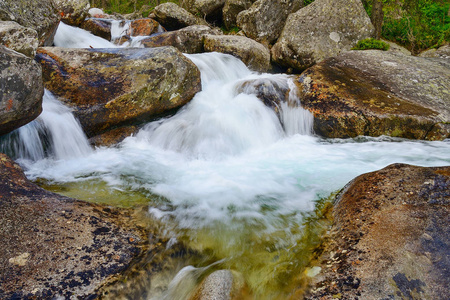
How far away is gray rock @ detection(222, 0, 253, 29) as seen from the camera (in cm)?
1681

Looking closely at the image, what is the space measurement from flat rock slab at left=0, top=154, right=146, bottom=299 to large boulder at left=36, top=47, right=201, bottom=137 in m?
2.50

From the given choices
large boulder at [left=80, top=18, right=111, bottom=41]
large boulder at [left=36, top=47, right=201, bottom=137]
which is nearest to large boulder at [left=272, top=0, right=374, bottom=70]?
large boulder at [left=36, top=47, right=201, bottom=137]

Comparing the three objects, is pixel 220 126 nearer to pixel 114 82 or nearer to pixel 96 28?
pixel 114 82

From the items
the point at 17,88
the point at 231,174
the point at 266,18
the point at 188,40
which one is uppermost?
the point at 266,18

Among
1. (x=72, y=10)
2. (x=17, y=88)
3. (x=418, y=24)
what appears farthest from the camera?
(x=418, y=24)

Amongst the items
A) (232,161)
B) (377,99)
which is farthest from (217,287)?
(377,99)

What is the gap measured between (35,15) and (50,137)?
12.8 ft

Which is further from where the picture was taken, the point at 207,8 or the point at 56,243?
the point at 207,8

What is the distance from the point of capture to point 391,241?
2494 mm

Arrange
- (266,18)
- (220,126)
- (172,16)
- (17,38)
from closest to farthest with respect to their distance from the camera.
A: (17,38), (220,126), (266,18), (172,16)

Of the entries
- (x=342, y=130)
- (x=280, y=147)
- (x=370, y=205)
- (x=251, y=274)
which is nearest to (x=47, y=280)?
(x=251, y=274)

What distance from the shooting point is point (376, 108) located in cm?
654

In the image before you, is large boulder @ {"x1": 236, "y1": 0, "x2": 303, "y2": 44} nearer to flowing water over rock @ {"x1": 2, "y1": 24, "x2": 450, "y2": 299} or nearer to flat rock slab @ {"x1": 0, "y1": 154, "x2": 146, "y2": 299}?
flowing water over rock @ {"x1": 2, "y1": 24, "x2": 450, "y2": 299}

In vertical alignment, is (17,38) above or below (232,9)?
below
